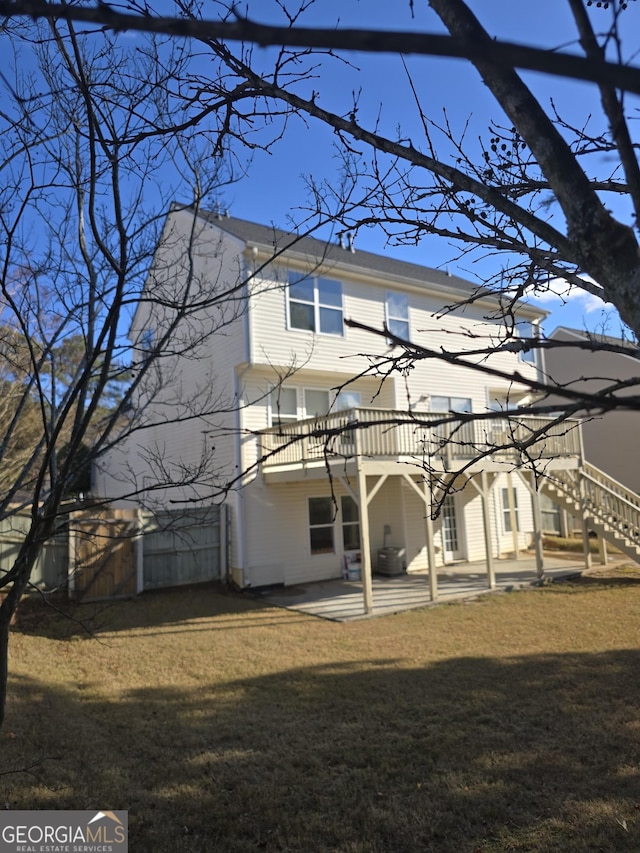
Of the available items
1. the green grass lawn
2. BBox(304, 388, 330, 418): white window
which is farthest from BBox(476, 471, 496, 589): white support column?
BBox(304, 388, 330, 418): white window

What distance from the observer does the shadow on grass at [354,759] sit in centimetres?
366

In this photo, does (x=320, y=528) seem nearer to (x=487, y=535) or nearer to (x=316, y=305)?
(x=487, y=535)

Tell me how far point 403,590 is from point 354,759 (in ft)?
27.8

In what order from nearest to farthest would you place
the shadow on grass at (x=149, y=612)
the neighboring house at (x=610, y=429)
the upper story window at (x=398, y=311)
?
the shadow on grass at (x=149, y=612), the upper story window at (x=398, y=311), the neighboring house at (x=610, y=429)

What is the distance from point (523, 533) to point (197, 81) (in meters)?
18.5

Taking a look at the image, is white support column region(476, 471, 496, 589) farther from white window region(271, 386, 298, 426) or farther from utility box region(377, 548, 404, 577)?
white window region(271, 386, 298, 426)

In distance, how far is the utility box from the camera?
595 inches

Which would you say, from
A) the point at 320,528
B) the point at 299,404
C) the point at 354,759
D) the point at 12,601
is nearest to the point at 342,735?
the point at 354,759

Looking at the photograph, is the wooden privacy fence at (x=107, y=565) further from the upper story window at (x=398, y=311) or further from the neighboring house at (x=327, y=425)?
the upper story window at (x=398, y=311)

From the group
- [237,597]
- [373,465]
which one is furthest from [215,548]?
[373,465]

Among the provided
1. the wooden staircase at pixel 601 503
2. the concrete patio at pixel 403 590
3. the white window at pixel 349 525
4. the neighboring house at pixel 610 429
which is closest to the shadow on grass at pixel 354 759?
the concrete patio at pixel 403 590

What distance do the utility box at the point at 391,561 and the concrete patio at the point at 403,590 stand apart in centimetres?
22

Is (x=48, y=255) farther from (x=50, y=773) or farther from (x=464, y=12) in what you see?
(x=50, y=773)

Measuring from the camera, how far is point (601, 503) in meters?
14.2
